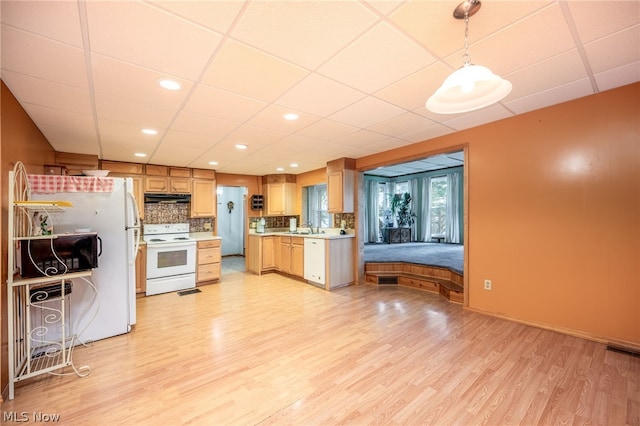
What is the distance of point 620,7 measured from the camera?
1.45 meters

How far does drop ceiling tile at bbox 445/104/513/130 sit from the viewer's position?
113 inches

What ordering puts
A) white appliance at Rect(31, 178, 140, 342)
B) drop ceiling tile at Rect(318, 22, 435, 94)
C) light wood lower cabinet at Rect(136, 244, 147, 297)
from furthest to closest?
light wood lower cabinet at Rect(136, 244, 147, 297)
white appliance at Rect(31, 178, 140, 342)
drop ceiling tile at Rect(318, 22, 435, 94)

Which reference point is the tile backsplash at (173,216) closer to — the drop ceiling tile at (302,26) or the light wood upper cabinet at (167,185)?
the light wood upper cabinet at (167,185)

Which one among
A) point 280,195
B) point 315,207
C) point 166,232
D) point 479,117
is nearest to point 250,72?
point 479,117

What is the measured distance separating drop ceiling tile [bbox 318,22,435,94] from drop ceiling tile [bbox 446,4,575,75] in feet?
0.90

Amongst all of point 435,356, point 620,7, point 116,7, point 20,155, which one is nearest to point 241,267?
point 20,155

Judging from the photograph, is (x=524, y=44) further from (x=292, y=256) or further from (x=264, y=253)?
(x=264, y=253)

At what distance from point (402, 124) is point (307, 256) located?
3.00m

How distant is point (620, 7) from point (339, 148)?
3.14 meters

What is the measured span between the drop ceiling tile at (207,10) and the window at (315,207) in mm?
5269

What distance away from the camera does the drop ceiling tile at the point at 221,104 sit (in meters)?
2.34

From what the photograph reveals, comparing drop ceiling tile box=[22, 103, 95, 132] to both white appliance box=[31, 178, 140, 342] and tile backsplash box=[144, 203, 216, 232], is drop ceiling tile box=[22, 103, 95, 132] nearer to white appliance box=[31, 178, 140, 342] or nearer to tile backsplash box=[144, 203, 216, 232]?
white appliance box=[31, 178, 140, 342]

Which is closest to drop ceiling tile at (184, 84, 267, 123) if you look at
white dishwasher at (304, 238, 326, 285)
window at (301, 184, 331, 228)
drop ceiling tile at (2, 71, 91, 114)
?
drop ceiling tile at (2, 71, 91, 114)

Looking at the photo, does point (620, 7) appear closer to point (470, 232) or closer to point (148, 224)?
point (470, 232)
